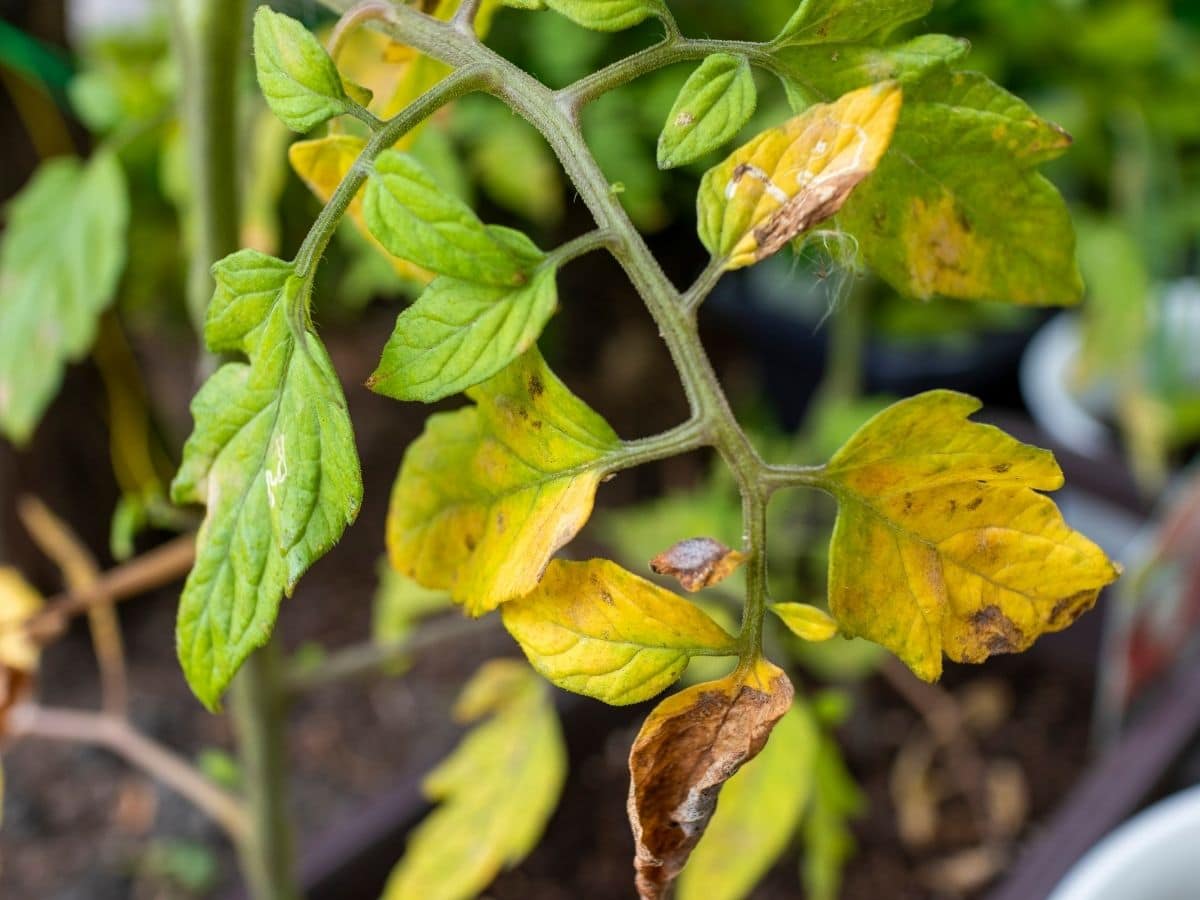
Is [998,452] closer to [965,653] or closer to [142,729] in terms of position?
[965,653]

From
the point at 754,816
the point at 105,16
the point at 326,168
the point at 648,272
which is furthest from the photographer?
the point at 105,16

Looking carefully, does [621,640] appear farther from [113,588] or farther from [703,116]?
[113,588]

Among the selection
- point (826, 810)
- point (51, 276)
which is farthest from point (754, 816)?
point (51, 276)

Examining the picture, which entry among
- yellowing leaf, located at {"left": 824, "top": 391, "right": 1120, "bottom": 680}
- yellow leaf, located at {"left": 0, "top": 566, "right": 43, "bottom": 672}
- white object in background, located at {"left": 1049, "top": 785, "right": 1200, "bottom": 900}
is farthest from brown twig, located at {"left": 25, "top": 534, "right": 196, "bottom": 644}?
white object in background, located at {"left": 1049, "top": 785, "right": 1200, "bottom": 900}

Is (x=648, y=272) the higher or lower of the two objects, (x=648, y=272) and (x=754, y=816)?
the higher

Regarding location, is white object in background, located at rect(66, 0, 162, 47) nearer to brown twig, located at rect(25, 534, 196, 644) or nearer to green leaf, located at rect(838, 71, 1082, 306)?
brown twig, located at rect(25, 534, 196, 644)
